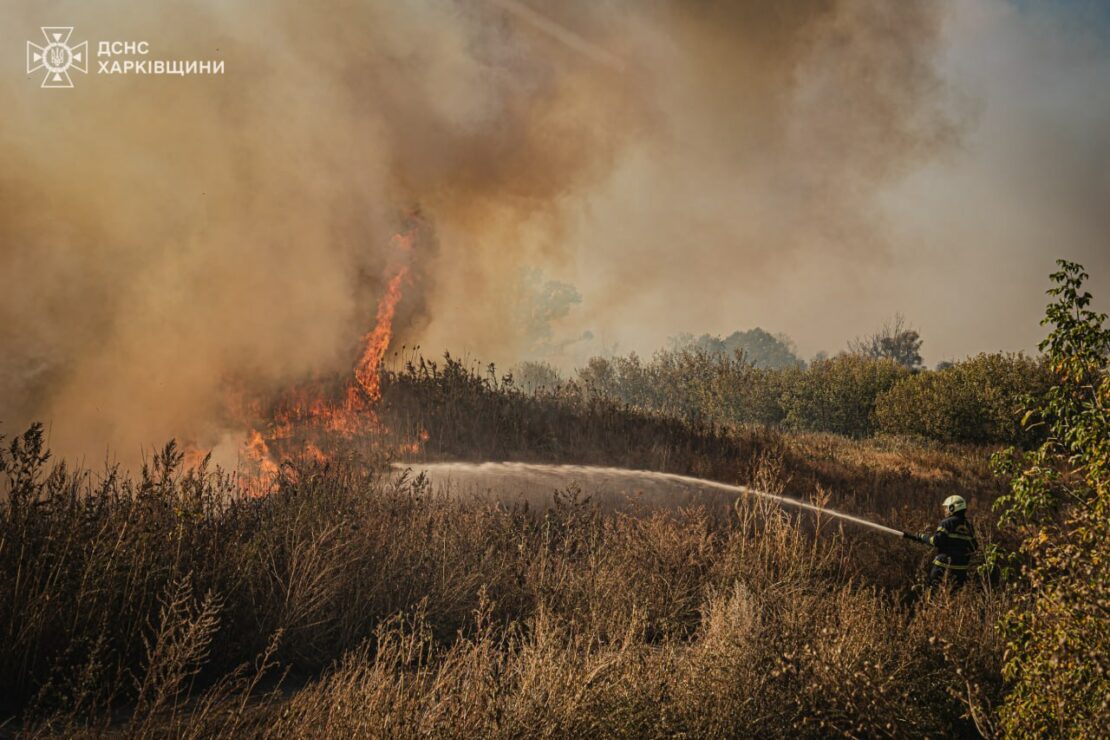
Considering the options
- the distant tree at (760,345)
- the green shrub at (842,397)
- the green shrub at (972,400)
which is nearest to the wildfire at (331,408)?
the green shrub at (972,400)

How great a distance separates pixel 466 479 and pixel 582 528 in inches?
122

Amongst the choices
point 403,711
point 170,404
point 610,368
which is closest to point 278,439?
point 170,404

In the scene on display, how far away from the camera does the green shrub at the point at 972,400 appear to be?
1051 inches

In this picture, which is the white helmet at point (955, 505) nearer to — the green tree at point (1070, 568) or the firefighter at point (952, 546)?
the firefighter at point (952, 546)

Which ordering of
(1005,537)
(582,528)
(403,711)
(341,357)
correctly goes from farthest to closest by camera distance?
(341,357)
(1005,537)
(582,528)
(403,711)

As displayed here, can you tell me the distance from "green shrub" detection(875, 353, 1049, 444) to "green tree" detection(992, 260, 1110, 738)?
2563cm

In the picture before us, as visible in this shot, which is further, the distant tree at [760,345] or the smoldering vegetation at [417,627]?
the distant tree at [760,345]

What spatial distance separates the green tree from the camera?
3.09 metres

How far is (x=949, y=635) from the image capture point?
5922mm

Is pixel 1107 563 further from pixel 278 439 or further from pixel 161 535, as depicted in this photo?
pixel 278 439

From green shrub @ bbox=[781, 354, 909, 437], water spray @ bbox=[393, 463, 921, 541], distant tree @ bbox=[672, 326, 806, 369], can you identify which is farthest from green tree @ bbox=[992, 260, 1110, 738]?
distant tree @ bbox=[672, 326, 806, 369]

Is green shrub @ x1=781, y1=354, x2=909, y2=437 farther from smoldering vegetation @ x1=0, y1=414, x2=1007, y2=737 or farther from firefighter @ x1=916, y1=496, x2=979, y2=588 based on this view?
smoldering vegetation @ x1=0, y1=414, x2=1007, y2=737

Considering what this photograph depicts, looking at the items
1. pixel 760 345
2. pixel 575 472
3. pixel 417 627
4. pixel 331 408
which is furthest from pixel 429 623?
pixel 760 345

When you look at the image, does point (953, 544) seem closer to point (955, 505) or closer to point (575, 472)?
point (955, 505)
